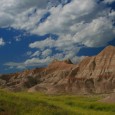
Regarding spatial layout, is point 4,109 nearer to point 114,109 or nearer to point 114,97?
point 114,109

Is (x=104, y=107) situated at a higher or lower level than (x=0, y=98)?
lower

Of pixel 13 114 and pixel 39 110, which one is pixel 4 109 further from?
pixel 39 110

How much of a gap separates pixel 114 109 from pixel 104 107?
1602 millimetres

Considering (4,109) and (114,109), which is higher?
(4,109)

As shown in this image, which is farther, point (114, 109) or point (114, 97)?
point (114, 97)

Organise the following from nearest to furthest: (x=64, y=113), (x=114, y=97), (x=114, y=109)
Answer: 1. (x=64, y=113)
2. (x=114, y=109)
3. (x=114, y=97)

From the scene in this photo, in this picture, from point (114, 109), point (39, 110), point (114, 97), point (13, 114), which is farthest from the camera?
point (114, 97)

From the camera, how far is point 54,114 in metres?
30.1

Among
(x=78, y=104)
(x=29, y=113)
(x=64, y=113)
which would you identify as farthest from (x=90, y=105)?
(x=29, y=113)

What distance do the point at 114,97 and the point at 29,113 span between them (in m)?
52.5

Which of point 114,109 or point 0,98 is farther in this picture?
point 114,109

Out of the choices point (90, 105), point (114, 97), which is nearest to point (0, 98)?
point (90, 105)

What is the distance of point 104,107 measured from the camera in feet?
179

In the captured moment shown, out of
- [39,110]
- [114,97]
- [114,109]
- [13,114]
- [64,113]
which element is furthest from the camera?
[114,97]
